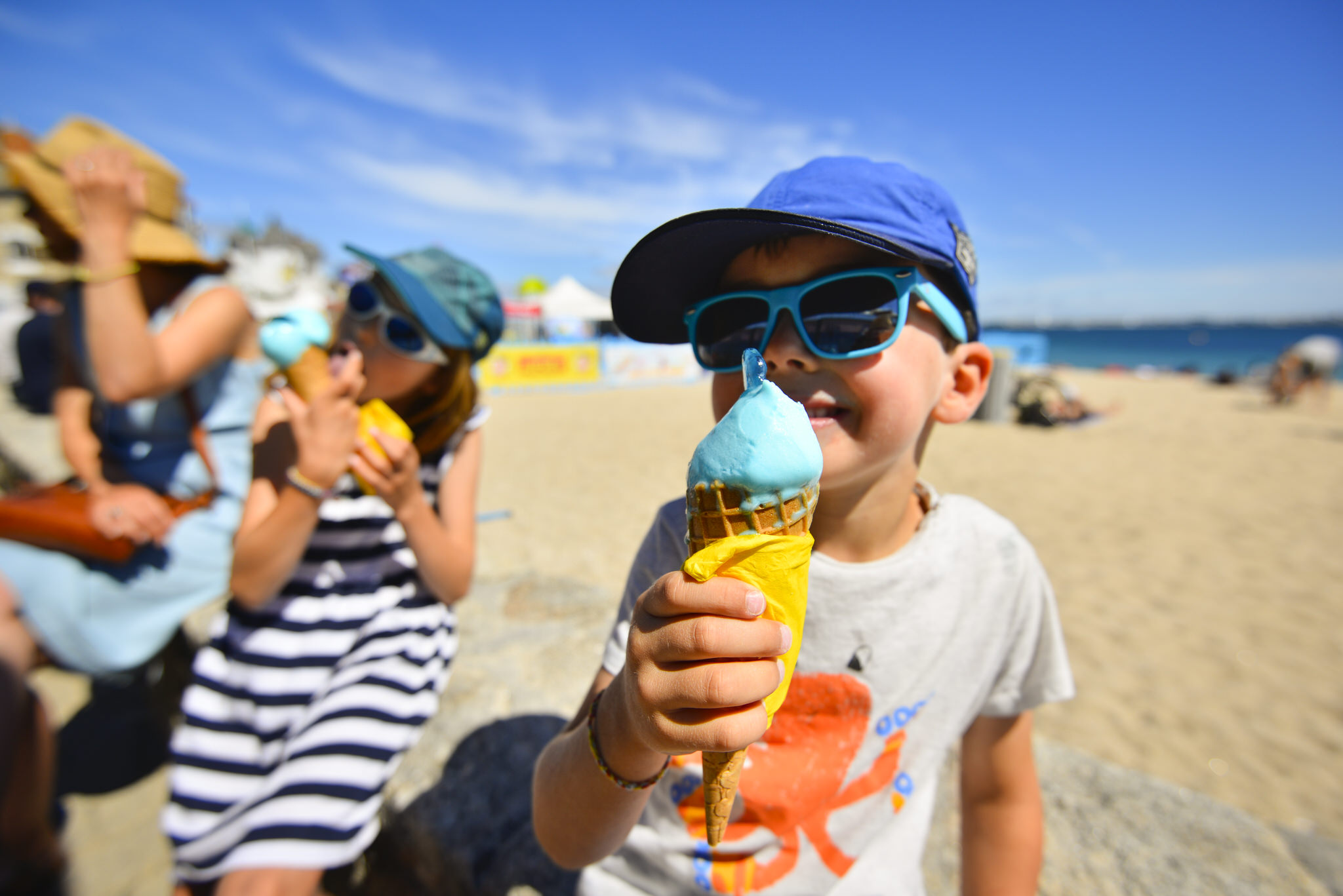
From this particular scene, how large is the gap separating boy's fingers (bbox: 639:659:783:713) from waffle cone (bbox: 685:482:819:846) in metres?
0.10

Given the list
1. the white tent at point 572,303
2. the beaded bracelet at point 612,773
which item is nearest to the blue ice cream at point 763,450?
the beaded bracelet at point 612,773

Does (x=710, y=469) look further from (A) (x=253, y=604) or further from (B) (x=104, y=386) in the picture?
(B) (x=104, y=386)

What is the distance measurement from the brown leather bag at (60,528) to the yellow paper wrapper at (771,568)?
8.63 ft

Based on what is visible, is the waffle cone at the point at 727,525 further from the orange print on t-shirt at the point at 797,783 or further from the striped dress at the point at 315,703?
the striped dress at the point at 315,703

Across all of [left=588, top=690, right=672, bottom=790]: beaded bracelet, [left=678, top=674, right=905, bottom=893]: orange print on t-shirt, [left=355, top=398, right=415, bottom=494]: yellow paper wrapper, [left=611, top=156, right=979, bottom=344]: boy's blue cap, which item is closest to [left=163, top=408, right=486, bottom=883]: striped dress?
[left=355, top=398, right=415, bottom=494]: yellow paper wrapper

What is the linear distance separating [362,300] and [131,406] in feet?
4.62

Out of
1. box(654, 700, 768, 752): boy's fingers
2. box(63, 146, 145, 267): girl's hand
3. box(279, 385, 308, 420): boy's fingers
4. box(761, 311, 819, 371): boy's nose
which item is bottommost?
box(654, 700, 768, 752): boy's fingers

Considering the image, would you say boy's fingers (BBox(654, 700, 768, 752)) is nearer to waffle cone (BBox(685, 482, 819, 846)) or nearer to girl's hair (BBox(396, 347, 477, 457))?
waffle cone (BBox(685, 482, 819, 846))

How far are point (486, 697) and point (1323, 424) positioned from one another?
21.0 m

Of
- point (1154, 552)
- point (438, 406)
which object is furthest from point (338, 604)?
point (1154, 552)

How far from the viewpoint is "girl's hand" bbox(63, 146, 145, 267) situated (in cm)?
209

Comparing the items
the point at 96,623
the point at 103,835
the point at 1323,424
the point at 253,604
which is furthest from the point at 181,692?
the point at 1323,424

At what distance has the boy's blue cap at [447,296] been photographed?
188 centimetres

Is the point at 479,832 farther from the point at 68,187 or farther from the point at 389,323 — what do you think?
the point at 68,187
